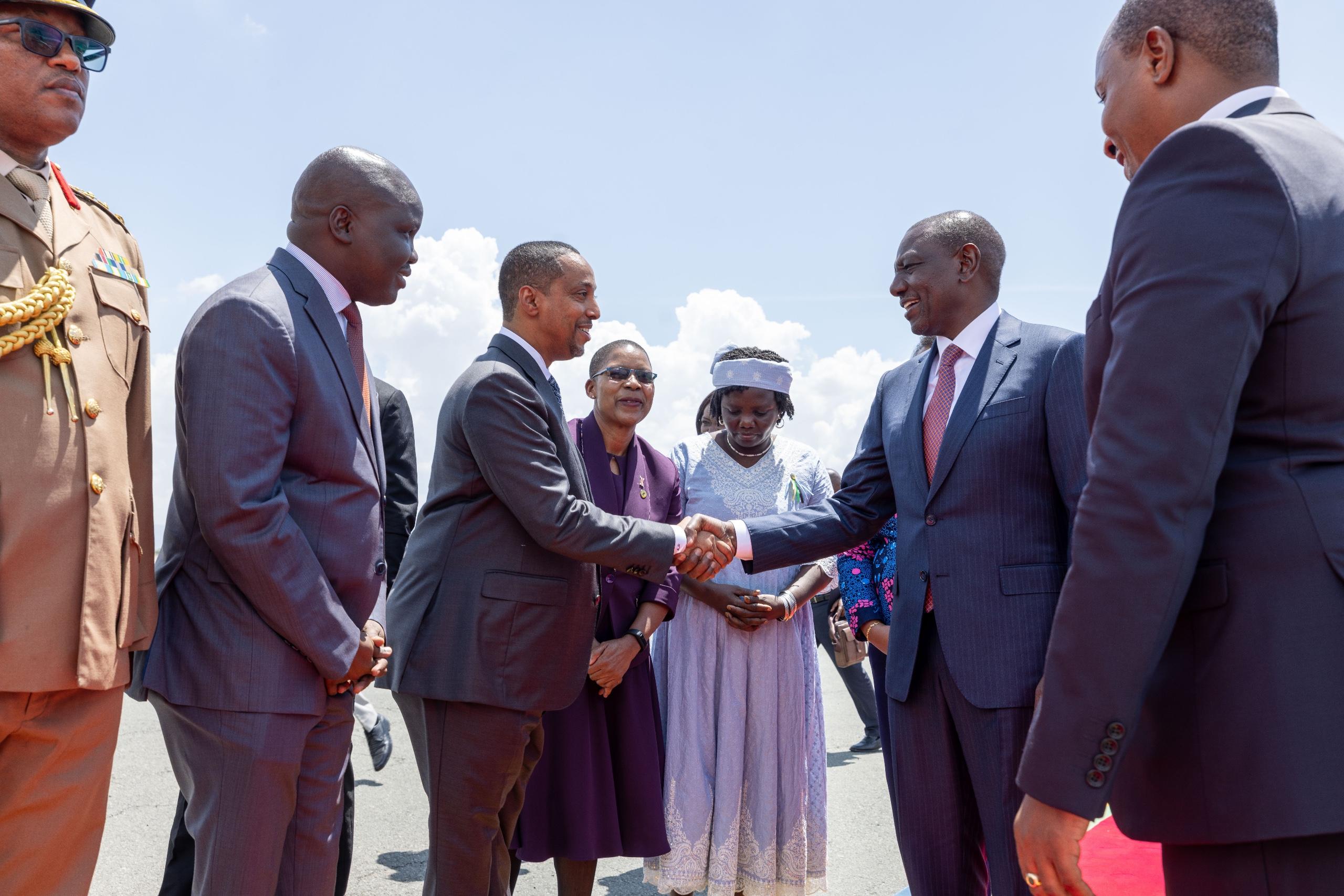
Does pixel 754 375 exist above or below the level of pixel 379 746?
above

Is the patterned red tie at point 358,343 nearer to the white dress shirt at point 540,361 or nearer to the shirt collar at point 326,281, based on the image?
the shirt collar at point 326,281

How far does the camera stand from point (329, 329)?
2785 mm

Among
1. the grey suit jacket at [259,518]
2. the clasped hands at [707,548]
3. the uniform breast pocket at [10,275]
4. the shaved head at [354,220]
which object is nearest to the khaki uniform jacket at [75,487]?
the uniform breast pocket at [10,275]

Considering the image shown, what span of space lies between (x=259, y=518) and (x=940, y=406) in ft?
6.48

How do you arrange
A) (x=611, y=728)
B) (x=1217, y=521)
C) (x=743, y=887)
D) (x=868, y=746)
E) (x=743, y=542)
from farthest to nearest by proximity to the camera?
(x=868, y=746) < (x=743, y=887) < (x=611, y=728) < (x=743, y=542) < (x=1217, y=521)

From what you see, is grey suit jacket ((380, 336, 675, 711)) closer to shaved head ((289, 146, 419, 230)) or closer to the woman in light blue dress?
shaved head ((289, 146, 419, 230))

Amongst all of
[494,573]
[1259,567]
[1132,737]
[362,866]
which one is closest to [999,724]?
[1132,737]

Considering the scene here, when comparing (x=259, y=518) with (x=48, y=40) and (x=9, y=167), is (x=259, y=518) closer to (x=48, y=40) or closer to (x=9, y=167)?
(x=9, y=167)

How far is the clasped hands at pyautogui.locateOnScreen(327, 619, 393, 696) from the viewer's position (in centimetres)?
264

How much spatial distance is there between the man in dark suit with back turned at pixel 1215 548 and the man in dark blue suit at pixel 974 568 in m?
1.09

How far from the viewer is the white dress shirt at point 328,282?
2902 mm

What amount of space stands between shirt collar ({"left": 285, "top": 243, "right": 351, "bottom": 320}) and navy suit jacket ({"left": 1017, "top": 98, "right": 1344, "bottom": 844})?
82.6 inches

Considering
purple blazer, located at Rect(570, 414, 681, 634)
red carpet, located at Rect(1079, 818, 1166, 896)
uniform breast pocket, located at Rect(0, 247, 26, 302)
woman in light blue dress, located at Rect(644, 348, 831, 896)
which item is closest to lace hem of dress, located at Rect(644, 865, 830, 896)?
woman in light blue dress, located at Rect(644, 348, 831, 896)

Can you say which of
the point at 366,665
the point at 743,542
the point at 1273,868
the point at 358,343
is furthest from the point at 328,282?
the point at 1273,868
